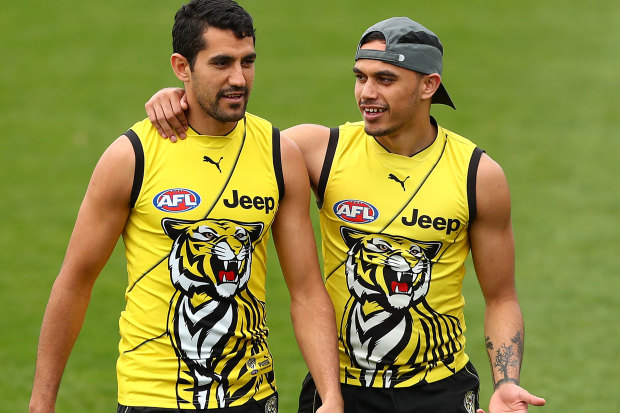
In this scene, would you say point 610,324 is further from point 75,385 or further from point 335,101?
point 335,101

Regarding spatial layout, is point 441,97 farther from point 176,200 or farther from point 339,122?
point 339,122

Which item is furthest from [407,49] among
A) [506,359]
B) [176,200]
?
[506,359]

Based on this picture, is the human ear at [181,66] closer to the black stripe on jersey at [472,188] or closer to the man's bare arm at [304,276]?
the man's bare arm at [304,276]

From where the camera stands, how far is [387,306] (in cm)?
601

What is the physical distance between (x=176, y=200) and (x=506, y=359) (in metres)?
1.99

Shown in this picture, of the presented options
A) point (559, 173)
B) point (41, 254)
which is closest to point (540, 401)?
point (41, 254)

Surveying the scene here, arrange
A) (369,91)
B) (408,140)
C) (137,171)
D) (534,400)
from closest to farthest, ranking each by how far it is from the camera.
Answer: (137,171) → (534,400) → (369,91) → (408,140)

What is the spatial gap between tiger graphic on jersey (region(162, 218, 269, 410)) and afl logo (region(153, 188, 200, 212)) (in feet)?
0.22

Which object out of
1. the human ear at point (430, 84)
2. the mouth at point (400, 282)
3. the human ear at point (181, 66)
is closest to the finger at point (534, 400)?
the mouth at point (400, 282)

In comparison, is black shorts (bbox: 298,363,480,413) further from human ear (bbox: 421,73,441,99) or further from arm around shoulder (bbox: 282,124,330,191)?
human ear (bbox: 421,73,441,99)

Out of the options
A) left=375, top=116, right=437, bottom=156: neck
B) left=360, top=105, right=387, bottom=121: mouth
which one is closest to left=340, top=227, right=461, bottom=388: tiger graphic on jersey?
left=375, top=116, right=437, bottom=156: neck

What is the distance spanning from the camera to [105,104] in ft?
65.6

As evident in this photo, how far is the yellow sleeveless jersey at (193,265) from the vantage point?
18.1 feet

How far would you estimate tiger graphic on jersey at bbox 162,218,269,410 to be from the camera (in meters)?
5.55
